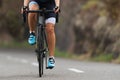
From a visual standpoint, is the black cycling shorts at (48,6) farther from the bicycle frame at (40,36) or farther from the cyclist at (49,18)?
the bicycle frame at (40,36)

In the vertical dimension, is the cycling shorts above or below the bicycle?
above

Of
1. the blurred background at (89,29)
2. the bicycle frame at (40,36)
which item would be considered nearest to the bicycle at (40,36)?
the bicycle frame at (40,36)

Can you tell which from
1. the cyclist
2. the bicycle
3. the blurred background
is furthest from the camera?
the blurred background

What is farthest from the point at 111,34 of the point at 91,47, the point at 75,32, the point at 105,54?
the point at 75,32

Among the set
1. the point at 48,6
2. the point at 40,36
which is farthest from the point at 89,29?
the point at 40,36

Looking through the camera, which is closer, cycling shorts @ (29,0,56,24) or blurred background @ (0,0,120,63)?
cycling shorts @ (29,0,56,24)

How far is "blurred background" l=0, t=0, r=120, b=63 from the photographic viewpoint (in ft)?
82.6

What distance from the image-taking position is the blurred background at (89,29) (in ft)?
82.6

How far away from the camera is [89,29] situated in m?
28.1

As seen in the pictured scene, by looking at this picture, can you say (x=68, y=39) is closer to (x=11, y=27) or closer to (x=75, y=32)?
(x=75, y=32)

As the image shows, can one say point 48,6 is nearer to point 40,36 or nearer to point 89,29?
point 40,36

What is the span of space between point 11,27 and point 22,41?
128cm

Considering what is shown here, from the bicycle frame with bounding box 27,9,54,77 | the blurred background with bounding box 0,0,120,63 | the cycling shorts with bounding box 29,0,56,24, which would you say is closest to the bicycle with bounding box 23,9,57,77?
the bicycle frame with bounding box 27,9,54,77

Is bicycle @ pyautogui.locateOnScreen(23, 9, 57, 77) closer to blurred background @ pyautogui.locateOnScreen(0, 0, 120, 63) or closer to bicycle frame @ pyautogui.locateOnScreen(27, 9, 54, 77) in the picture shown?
bicycle frame @ pyautogui.locateOnScreen(27, 9, 54, 77)
